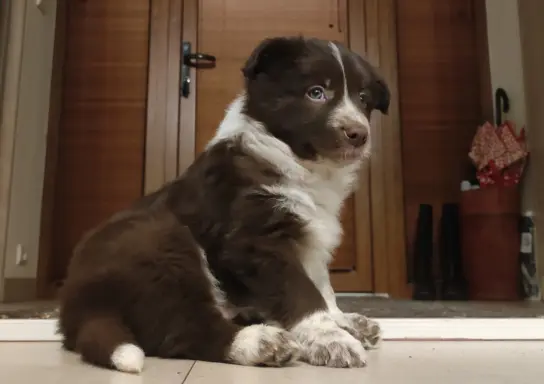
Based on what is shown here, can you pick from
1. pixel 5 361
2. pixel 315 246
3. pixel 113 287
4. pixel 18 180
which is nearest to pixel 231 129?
pixel 315 246

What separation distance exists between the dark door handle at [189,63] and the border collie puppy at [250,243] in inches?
98.8

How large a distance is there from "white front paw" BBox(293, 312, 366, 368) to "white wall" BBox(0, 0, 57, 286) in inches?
90.7

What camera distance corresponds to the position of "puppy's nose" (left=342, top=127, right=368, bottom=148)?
1.54 metres

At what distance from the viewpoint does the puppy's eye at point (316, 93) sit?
1591 millimetres

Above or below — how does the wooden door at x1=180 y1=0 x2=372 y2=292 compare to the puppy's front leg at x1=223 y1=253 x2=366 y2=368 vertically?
above

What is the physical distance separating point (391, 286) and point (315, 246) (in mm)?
2725

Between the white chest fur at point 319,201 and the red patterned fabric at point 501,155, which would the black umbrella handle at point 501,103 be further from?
the white chest fur at point 319,201

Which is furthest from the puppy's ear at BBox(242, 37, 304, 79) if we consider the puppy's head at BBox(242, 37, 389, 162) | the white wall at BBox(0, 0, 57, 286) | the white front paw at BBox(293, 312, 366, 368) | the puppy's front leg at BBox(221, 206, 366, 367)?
the white wall at BBox(0, 0, 57, 286)

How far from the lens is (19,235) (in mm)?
3326

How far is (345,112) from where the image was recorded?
5.16 feet

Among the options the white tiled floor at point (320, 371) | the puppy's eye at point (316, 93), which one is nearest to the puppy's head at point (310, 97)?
the puppy's eye at point (316, 93)

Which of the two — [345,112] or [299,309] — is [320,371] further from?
[345,112]

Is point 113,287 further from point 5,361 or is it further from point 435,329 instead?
point 435,329

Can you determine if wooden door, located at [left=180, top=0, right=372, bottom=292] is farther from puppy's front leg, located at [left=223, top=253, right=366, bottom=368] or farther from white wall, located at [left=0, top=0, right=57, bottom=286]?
puppy's front leg, located at [left=223, top=253, right=366, bottom=368]
